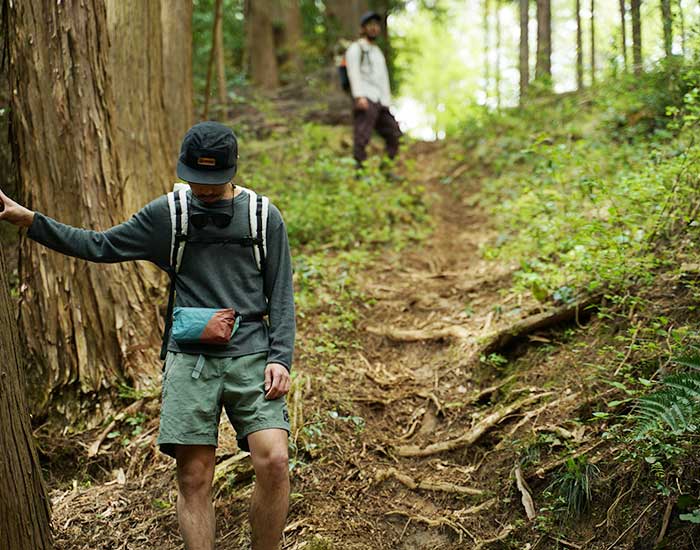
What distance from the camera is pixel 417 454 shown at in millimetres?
5008

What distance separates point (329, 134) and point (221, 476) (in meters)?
8.50

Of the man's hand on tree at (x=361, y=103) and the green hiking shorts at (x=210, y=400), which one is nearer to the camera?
the green hiking shorts at (x=210, y=400)

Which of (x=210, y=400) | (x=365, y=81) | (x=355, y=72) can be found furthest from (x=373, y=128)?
(x=210, y=400)

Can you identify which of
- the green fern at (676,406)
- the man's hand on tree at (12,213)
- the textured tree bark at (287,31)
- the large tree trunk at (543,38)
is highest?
the textured tree bark at (287,31)

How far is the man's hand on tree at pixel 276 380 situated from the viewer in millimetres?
3411

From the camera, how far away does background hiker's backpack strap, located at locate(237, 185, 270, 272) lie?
354cm

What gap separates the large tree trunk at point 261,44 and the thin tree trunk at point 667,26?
1008cm

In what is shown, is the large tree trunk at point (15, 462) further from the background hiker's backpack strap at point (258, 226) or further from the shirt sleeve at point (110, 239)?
the background hiker's backpack strap at point (258, 226)

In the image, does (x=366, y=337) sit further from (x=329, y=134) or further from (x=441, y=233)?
(x=329, y=134)

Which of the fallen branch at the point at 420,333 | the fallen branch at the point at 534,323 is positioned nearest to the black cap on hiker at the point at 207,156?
the fallen branch at the point at 534,323

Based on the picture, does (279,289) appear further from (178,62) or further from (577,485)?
(178,62)

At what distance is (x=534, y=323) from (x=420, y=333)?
1303 millimetres

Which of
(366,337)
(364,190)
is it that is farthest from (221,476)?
(364,190)

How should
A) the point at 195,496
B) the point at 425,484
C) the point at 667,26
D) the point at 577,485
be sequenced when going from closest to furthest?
the point at 195,496, the point at 577,485, the point at 425,484, the point at 667,26
